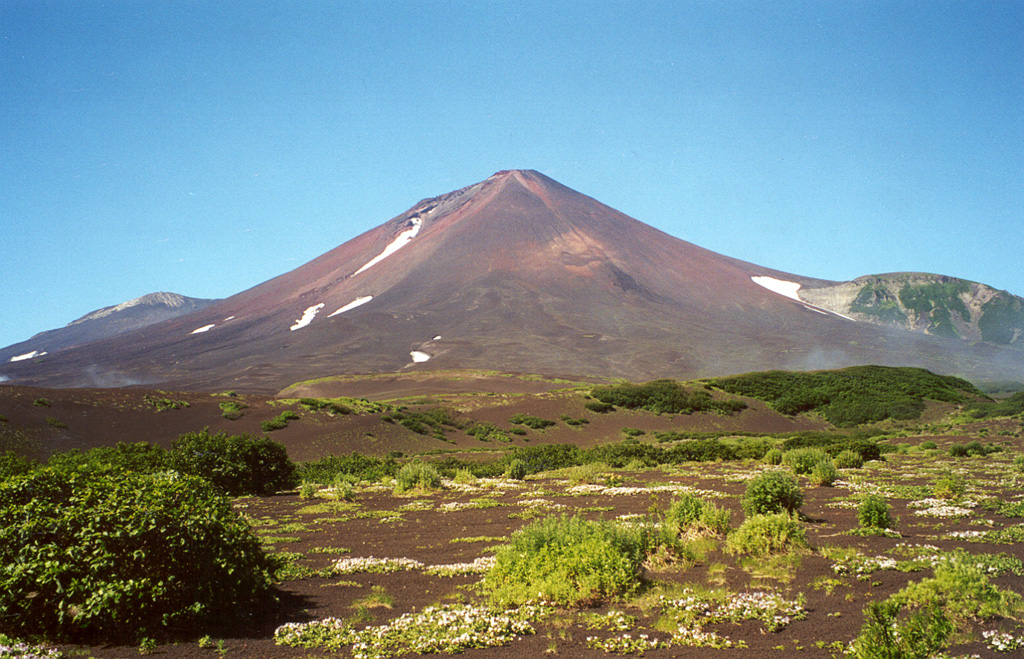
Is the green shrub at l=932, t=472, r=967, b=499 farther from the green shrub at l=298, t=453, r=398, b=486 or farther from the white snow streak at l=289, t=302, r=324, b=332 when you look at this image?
the white snow streak at l=289, t=302, r=324, b=332

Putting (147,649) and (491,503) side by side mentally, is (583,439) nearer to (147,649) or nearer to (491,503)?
(491,503)

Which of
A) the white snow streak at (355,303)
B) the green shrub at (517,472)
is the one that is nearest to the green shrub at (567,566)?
the green shrub at (517,472)

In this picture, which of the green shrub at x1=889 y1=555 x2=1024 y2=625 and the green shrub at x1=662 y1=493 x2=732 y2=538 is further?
the green shrub at x1=662 y1=493 x2=732 y2=538

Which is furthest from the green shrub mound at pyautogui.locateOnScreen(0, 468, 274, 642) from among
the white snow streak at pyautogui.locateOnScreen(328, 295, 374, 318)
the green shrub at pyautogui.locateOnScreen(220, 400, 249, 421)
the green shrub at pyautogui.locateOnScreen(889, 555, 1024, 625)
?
the white snow streak at pyautogui.locateOnScreen(328, 295, 374, 318)

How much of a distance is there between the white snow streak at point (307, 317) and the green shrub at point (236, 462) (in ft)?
326

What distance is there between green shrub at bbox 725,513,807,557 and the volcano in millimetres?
72693

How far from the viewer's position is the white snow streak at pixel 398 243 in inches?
6078

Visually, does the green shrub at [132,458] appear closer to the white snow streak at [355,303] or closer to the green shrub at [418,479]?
the green shrub at [418,479]

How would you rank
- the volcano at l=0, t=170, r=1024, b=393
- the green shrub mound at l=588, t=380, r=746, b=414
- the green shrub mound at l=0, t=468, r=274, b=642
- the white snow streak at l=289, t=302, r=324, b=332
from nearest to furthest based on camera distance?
the green shrub mound at l=0, t=468, r=274, b=642 → the green shrub mound at l=588, t=380, r=746, b=414 → the volcano at l=0, t=170, r=1024, b=393 → the white snow streak at l=289, t=302, r=324, b=332

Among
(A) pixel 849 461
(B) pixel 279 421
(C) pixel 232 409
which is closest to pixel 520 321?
(C) pixel 232 409

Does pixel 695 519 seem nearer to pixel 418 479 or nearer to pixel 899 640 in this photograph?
pixel 899 640

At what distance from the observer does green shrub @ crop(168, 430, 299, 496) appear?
18281 millimetres

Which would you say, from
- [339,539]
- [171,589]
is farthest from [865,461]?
[171,589]

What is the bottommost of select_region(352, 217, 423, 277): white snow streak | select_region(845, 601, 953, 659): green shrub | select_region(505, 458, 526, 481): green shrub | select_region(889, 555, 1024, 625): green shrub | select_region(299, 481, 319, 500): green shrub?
select_region(505, 458, 526, 481): green shrub
